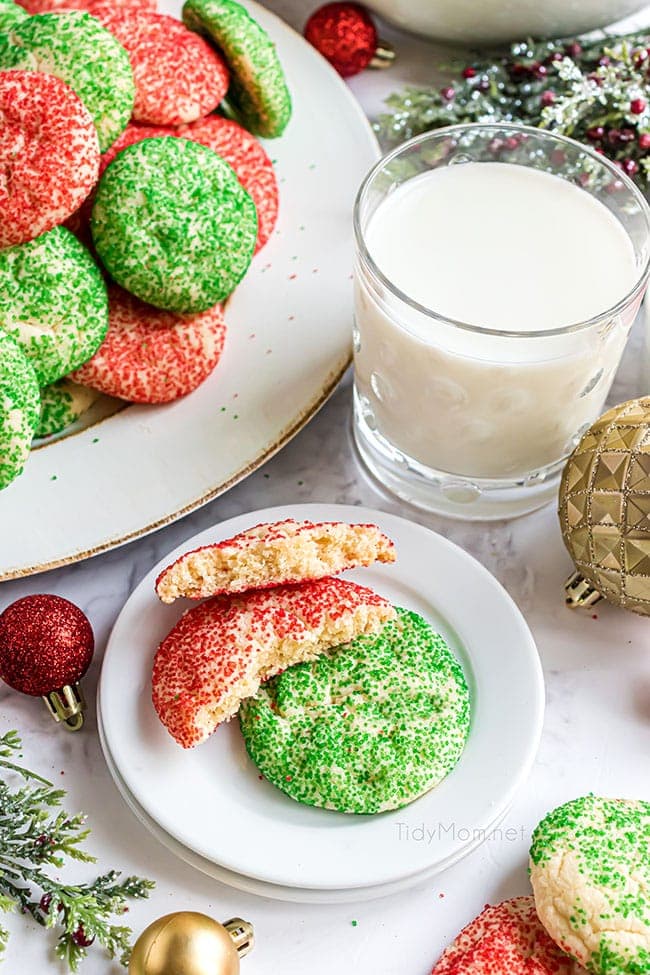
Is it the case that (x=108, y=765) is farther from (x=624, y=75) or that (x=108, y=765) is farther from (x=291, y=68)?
(x=624, y=75)

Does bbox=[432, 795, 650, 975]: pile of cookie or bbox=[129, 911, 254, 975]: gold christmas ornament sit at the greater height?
bbox=[129, 911, 254, 975]: gold christmas ornament

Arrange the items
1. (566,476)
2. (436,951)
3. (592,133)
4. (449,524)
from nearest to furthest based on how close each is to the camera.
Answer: (436,951)
(566,476)
(449,524)
(592,133)

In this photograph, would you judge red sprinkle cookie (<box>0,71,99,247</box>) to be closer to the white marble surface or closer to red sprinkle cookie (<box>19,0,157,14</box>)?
red sprinkle cookie (<box>19,0,157,14</box>)

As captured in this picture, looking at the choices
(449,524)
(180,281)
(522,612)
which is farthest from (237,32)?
(522,612)

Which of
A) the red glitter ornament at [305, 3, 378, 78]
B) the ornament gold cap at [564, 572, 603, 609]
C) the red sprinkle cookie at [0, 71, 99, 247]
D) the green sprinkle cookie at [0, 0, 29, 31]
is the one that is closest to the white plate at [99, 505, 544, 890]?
the ornament gold cap at [564, 572, 603, 609]

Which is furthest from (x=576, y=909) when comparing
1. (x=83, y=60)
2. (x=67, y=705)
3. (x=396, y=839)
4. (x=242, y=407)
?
(x=83, y=60)
